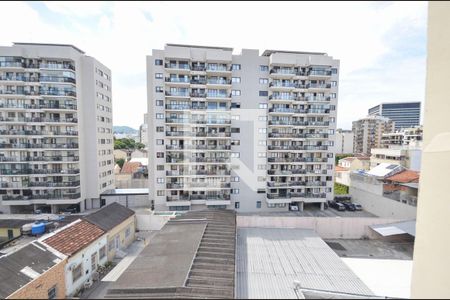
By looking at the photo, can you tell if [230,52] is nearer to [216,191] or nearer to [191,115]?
[191,115]

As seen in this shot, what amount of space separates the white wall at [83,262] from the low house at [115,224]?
0.86 metres

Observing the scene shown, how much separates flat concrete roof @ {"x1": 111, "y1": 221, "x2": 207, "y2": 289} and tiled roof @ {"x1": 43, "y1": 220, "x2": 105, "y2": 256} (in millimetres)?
5116

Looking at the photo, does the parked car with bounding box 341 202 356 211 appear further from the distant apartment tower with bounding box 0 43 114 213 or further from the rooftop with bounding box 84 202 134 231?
the distant apartment tower with bounding box 0 43 114 213

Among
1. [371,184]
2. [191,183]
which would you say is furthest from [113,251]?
[371,184]

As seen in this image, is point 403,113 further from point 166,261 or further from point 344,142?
point 166,261

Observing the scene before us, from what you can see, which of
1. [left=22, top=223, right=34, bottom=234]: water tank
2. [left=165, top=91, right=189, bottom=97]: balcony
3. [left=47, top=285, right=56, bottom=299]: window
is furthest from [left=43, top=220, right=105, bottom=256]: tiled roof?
[left=165, top=91, right=189, bottom=97]: balcony

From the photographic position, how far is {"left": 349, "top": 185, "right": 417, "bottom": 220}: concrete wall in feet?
72.6

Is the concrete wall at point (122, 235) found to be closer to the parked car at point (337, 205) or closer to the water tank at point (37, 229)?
the water tank at point (37, 229)

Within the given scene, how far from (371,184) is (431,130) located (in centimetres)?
2912

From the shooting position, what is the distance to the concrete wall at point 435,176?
345cm

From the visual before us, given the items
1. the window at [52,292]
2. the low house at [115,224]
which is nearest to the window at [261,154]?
the low house at [115,224]

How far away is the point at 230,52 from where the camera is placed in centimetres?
2519

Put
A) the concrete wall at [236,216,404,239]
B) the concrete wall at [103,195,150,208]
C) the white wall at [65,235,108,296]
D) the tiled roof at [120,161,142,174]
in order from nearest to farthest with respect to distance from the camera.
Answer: the white wall at [65,235,108,296], the concrete wall at [236,216,404,239], the concrete wall at [103,195,150,208], the tiled roof at [120,161,142,174]

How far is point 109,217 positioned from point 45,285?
287 inches
